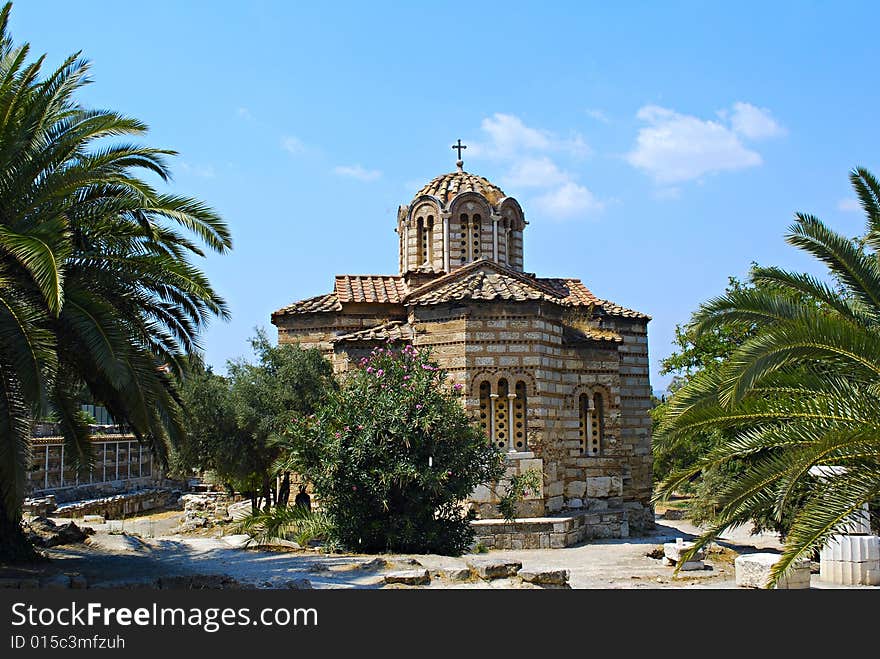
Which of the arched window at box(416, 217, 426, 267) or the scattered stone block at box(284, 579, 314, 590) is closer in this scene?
the scattered stone block at box(284, 579, 314, 590)

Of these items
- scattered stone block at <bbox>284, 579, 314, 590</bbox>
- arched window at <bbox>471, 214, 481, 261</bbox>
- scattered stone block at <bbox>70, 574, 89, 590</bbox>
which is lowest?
scattered stone block at <bbox>284, 579, 314, 590</bbox>

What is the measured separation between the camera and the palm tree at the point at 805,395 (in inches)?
281

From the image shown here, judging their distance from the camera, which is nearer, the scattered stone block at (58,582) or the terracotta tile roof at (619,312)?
the scattered stone block at (58,582)

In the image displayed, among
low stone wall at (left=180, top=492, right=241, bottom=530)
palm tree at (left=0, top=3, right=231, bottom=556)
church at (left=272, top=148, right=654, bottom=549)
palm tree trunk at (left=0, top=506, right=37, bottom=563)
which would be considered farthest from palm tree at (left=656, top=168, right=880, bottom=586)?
low stone wall at (left=180, top=492, right=241, bottom=530)

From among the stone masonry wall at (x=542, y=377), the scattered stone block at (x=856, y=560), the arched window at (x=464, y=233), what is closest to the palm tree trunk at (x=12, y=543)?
the stone masonry wall at (x=542, y=377)

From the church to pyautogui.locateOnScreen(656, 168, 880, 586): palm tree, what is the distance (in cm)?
721

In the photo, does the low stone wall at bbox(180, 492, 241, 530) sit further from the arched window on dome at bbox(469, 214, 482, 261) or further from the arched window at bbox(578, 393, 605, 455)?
the arched window on dome at bbox(469, 214, 482, 261)

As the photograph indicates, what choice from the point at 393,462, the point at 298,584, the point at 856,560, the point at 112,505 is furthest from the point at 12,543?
the point at 112,505

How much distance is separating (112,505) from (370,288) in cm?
931

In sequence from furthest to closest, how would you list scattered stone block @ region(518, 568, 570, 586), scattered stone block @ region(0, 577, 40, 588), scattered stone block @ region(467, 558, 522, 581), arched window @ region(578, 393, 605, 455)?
arched window @ region(578, 393, 605, 455) → scattered stone block @ region(467, 558, 522, 581) → scattered stone block @ region(518, 568, 570, 586) → scattered stone block @ region(0, 577, 40, 588)

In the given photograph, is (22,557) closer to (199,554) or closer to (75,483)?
(199,554)

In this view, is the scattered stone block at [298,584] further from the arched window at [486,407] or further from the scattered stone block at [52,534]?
the arched window at [486,407]

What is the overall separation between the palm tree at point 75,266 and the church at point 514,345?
21.8ft

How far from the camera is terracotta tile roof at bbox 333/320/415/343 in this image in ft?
57.9
